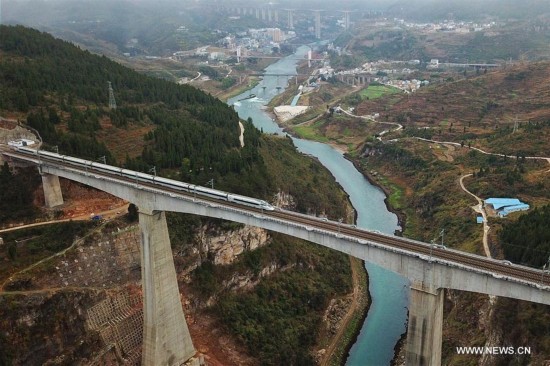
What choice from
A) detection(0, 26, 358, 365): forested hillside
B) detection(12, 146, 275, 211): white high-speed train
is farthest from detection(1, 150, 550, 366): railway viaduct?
detection(0, 26, 358, 365): forested hillside

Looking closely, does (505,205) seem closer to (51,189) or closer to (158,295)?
(158,295)

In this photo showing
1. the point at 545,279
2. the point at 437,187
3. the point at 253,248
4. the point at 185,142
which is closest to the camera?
the point at 545,279

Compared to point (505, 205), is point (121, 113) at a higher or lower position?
higher

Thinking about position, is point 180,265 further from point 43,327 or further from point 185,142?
point 185,142

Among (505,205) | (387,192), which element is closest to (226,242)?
(505,205)

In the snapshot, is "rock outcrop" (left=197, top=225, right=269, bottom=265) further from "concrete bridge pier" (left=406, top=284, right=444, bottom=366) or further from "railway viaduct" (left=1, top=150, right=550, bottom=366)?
"concrete bridge pier" (left=406, top=284, right=444, bottom=366)

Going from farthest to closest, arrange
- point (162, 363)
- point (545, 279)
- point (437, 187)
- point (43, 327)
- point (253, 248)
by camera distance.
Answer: point (437, 187)
point (253, 248)
point (162, 363)
point (43, 327)
point (545, 279)

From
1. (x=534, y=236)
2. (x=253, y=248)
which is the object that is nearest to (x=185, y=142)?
(x=253, y=248)
